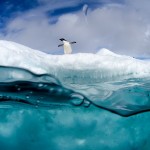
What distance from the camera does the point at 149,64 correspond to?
997 centimetres

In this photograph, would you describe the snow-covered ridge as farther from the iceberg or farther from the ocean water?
the ocean water

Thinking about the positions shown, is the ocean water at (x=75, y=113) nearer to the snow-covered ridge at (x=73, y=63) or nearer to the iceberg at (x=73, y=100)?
the iceberg at (x=73, y=100)

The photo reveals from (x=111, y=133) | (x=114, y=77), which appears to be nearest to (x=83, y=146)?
(x=111, y=133)

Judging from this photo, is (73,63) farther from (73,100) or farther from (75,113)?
(75,113)

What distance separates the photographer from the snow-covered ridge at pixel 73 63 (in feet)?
24.3

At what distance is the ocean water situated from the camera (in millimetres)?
9137

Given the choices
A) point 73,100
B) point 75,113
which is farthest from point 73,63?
point 75,113

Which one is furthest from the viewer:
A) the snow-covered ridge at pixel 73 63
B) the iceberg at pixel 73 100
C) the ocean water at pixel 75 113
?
the ocean water at pixel 75 113

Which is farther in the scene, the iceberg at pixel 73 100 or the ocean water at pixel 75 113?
the ocean water at pixel 75 113

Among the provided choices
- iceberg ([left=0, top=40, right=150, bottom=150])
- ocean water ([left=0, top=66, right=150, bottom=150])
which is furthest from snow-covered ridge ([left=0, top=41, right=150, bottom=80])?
ocean water ([left=0, top=66, right=150, bottom=150])

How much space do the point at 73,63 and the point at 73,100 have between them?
6.11 ft

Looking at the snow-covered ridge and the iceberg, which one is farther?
the iceberg

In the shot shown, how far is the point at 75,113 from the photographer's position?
10320 mm

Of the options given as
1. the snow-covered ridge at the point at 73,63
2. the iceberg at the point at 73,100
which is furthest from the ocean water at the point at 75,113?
the snow-covered ridge at the point at 73,63
